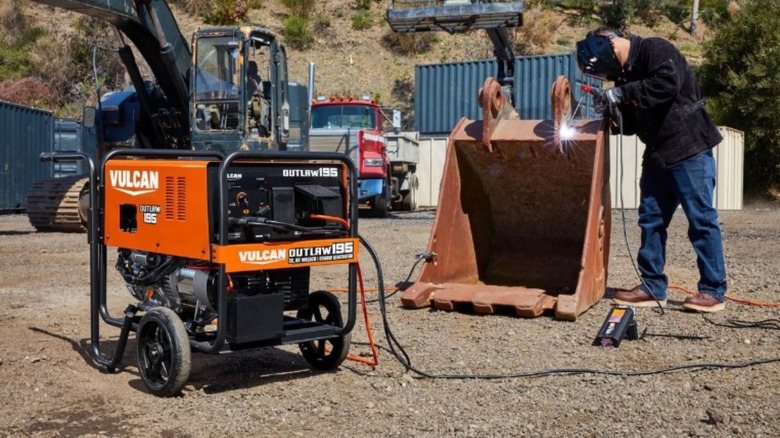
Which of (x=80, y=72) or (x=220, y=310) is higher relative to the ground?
(x=80, y=72)

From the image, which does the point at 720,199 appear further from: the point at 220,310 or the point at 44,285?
the point at 220,310

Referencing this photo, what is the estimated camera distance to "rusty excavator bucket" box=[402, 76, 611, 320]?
6.61 meters

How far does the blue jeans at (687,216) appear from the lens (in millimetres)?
6551

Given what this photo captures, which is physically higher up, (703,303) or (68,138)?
(68,138)

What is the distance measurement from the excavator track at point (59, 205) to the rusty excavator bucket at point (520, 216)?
8553 millimetres

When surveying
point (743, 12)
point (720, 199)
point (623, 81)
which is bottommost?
point (720, 199)


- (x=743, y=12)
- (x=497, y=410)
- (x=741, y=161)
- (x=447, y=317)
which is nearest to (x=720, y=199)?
(x=741, y=161)

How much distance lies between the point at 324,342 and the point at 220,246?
1072mm

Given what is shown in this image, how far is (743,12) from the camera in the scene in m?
26.0

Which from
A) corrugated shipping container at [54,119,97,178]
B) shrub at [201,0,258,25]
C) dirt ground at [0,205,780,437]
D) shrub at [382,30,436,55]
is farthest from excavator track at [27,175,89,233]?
shrub at [201,0,258,25]

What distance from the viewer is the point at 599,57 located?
266 inches

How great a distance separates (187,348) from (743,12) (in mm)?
24827

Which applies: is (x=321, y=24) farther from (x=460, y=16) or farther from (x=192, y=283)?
(x=192, y=283)

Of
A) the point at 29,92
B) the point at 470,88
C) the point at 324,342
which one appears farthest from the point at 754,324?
the point at 29,92
